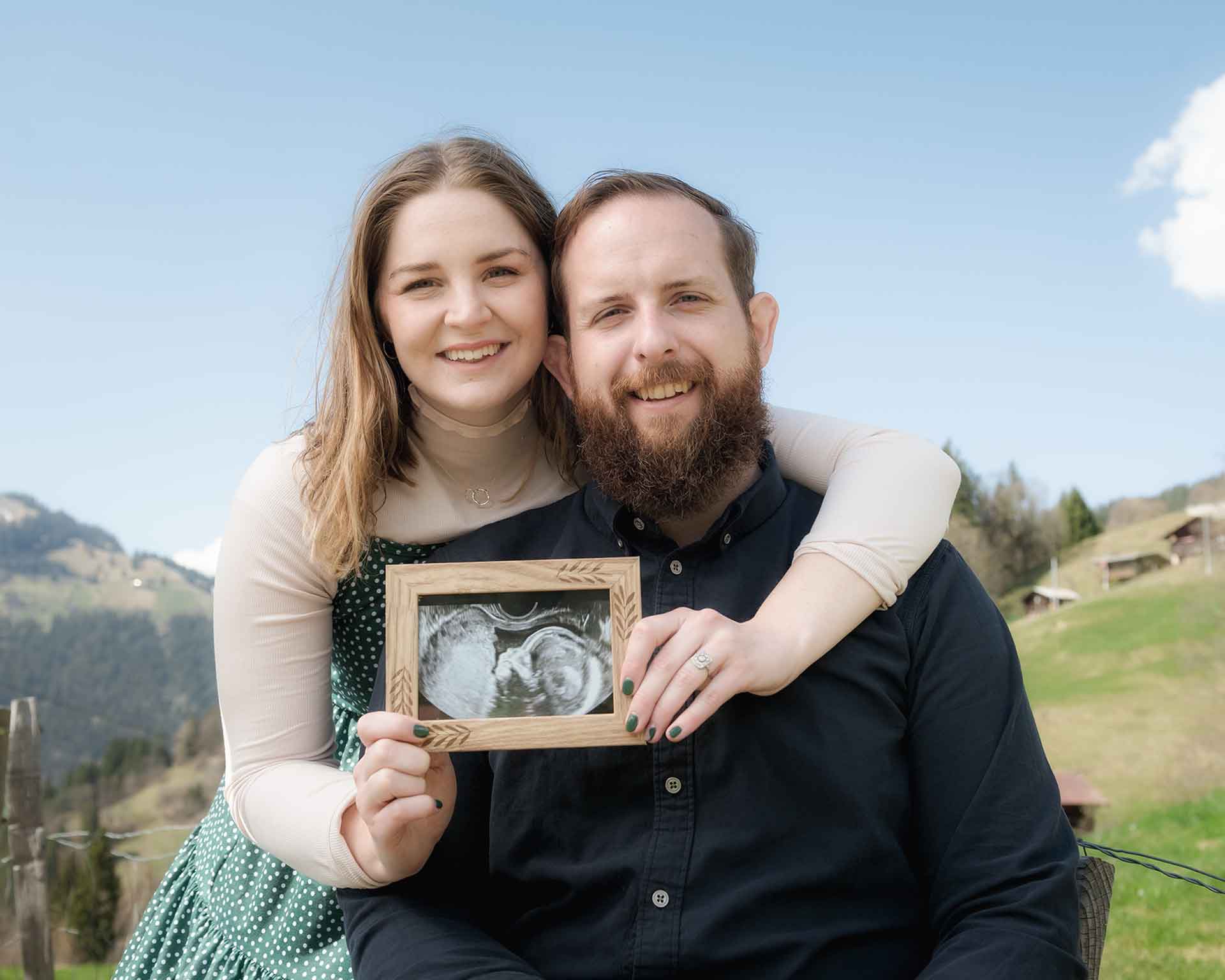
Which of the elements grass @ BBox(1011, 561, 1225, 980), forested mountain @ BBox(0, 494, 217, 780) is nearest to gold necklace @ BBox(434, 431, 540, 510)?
grass @ BBox(1011, 561, 1225, 980)

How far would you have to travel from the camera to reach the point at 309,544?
8.54 ft

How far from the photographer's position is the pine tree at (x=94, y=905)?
1333 centimetres

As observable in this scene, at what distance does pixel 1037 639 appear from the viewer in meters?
38.7

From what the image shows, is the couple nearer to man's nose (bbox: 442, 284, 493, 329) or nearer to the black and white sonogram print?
man's nose (bbox: 442, 284, 493, 329)

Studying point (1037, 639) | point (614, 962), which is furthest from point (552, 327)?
point (1037, 639)

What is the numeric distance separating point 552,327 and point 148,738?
74.2 ft

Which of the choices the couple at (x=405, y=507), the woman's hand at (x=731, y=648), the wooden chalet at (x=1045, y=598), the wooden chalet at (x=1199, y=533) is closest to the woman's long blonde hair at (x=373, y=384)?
the couple at (x=405, y=507)

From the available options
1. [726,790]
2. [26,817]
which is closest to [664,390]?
[726,790]

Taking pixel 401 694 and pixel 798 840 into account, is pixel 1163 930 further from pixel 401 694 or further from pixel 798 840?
pixel 401 694

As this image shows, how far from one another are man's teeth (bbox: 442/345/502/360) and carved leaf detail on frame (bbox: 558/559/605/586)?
2.62 ft

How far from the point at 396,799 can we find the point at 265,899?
113 centimetres

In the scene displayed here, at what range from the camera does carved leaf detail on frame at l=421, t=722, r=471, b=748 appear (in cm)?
189

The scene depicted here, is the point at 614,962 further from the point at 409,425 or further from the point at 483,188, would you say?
the point at 483,188

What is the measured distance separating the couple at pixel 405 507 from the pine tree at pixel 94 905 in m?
11.8
